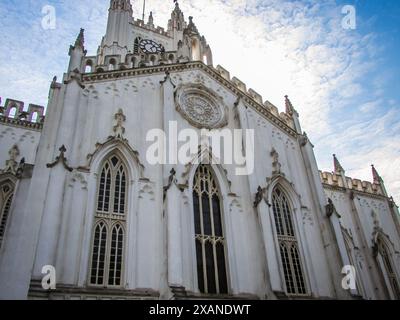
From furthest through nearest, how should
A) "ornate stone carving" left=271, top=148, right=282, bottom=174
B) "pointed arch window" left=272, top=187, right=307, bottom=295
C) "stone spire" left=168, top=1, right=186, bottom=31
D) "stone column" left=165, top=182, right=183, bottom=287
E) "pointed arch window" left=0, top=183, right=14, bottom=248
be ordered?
"stone spire" left=168, top=1, right=186, bottom=31, "ornate stone carving" left=271, top=148, right=282, bottom=174, "pointed arch window" left=0, top=183, right=14, bottom=248, "pointed arch window" left=272, top=187, right=307, bottom=295, "stone column" left=165, top=182, right=183, bottom=287

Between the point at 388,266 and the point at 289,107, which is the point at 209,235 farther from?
the point at 388,266

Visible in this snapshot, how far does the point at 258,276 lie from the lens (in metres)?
17.2

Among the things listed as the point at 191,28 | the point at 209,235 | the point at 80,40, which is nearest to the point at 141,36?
the point at 191,28

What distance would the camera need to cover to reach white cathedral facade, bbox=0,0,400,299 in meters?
14.3

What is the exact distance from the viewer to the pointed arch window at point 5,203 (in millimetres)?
19672

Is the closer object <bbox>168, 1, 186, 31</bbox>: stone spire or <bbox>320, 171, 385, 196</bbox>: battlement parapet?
<bbox>320, 171, 385, 196</bbox>: battlement parapet

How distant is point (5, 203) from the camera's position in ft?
67.4

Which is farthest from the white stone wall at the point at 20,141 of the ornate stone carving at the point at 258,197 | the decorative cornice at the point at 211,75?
the ornate stone carving at the point at 258,197

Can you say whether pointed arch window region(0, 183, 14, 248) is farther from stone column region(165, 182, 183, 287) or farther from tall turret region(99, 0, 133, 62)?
tall turret region(99, 0, 133, 62)

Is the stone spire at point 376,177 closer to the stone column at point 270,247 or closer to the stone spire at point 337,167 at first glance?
the stone spire at point 337,167

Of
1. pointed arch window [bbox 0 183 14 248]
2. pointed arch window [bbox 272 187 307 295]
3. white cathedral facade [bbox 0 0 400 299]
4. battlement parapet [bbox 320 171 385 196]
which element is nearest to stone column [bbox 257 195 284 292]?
white cathedral facade [bbox 0 0 400 299]

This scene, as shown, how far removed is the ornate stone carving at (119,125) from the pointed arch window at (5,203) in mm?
7947

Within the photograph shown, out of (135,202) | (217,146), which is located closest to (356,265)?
(217,146)

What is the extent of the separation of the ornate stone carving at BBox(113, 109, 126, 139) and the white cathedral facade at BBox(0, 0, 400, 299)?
3.7 inches
